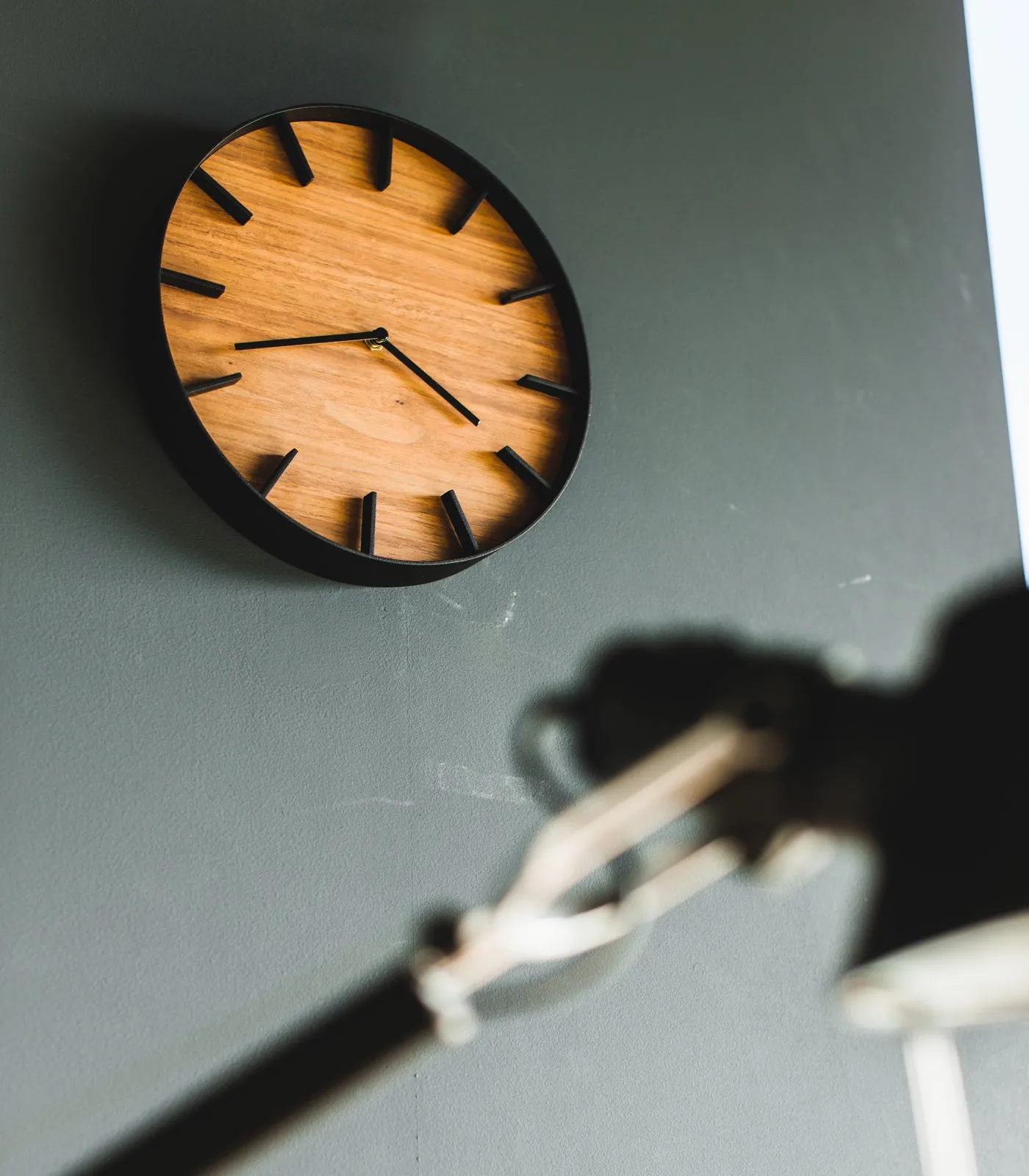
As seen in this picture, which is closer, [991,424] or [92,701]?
[92,701]

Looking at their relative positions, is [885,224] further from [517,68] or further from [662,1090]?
[662,1090]

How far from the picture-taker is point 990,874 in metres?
1.65

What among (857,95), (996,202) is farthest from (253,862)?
(996,202)

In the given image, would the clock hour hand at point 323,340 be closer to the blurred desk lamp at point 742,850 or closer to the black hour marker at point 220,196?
the black hour marker at point 220,196

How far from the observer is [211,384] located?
120 cm

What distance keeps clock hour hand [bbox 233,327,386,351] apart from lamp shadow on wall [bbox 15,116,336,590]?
0.37ft

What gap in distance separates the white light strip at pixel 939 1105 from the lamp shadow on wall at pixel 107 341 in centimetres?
105

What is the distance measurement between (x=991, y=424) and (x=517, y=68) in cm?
106

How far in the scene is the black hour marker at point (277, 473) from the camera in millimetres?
1207

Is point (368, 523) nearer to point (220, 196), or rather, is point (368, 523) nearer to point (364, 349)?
point (364, 349)

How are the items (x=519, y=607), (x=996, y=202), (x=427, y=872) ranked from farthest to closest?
(x=996, y=202) → (x=519, y=607) → (x=427, y=872)

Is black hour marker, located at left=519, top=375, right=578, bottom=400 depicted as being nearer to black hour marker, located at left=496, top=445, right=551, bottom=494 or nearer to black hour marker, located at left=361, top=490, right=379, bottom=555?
black hour marker, located at left=496, top=445, right=551, bottom=494

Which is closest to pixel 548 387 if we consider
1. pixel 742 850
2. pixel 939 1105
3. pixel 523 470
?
pixel 523 470

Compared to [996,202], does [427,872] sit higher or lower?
lower
